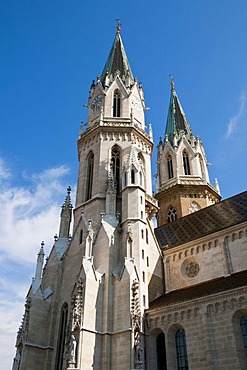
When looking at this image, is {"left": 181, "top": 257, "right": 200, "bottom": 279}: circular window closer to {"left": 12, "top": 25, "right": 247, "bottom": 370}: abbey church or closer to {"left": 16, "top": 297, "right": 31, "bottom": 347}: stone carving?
{"left": 12, "top": 25, "right": 247, "bottom": 370}: abbey church

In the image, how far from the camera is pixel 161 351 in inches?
725

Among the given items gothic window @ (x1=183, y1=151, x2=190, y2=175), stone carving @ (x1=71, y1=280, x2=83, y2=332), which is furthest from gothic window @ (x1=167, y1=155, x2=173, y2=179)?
stone carving @ (x1=71, y1=280, x2=83, y2=332)

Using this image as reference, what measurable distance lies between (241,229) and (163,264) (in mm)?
5557

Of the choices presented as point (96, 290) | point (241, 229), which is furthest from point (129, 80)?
point (96, 290)

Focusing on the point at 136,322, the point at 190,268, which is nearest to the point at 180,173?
the point at 190,268

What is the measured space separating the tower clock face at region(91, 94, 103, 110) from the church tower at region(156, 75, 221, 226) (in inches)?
425

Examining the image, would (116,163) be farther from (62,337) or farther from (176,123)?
(176,123)

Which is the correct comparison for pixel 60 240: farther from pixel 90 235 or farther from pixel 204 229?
pixel 204 229

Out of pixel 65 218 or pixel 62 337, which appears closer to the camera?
pixel 62 337

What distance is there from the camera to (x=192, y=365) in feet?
52.2

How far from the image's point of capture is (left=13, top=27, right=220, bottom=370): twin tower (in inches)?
691

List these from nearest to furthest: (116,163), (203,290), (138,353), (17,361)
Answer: (138,353) → (203,290) → (17,361) → (116,163)

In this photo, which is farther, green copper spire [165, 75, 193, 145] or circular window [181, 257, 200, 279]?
green copper spire [165, 75, 193, 145]

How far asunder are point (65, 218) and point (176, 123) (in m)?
20.6
